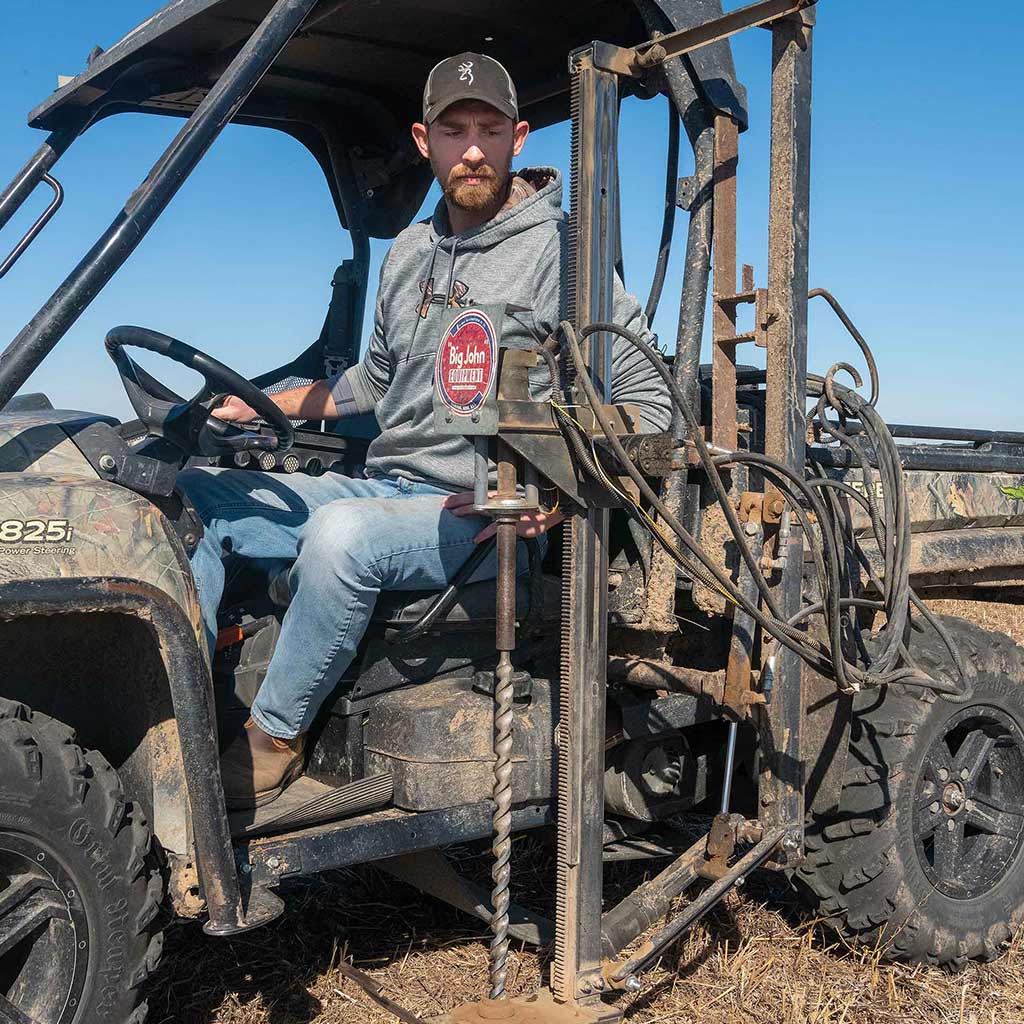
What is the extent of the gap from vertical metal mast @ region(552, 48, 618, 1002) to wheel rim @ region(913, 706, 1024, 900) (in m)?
1.15

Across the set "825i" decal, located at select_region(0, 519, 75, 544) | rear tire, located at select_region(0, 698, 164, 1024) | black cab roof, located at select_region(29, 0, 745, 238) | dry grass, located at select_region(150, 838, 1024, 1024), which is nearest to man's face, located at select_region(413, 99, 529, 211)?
black cab roof, located at select_region(29, 0, 745, 238)

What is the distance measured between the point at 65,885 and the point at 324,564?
2.82 feet

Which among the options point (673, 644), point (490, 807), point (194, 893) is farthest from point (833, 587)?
point (194, 893)

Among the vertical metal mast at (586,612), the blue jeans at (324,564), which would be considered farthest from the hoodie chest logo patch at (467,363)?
the blue jeans at (324,564)

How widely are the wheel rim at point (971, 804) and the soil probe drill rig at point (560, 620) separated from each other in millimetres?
13

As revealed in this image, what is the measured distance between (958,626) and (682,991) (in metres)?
1.32

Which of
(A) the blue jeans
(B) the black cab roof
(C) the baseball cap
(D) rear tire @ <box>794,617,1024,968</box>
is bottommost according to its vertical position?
(D) rear tire @ <box>794,617,1024,968</box>

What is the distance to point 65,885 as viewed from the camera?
236 cm

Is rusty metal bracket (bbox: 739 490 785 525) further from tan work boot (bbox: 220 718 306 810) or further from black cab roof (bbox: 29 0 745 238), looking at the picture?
tan work boot (bbox: 220 718 306 810)

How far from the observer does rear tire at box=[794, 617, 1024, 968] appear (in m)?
3.37

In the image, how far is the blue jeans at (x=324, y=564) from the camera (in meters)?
2.83

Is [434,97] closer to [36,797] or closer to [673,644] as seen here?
[673,644]

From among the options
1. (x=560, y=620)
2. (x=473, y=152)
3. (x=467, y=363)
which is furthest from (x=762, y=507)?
(x=473, y=152)

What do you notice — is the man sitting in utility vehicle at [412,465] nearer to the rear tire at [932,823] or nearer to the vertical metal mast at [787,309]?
the vertical metal mast at [787,309]
